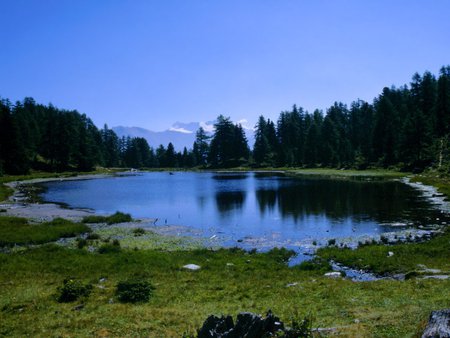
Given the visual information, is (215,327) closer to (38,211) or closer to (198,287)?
(198,287)

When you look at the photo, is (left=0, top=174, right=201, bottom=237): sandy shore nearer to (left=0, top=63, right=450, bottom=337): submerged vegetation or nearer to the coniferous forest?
(left=0, top=63, right=450, bottom=337): submerged vegetation

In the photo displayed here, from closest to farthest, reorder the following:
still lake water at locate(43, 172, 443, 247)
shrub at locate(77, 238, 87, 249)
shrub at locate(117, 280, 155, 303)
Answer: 1. shrub at locate(117, 280, 155, 303)
2. shrub at locate(77, 238, 87, 249)
3. still lake water at locate(43, 172, 443, 247)

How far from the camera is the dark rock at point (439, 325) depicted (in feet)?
30.2

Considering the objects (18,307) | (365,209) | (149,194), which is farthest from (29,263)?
(149,194)

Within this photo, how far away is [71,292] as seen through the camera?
59.6ft

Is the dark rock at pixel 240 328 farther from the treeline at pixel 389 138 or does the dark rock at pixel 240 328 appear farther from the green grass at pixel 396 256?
the treeline at pixel 389 138

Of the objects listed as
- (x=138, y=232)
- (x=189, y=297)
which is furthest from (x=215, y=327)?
(x=138, y=232)

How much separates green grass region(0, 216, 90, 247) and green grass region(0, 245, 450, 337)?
24.2ft

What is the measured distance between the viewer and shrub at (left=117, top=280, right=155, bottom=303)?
18.0 m

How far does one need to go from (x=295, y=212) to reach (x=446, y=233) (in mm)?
20660

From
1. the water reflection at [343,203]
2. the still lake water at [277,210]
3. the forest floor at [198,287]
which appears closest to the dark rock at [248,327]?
the forest floor at [198,287]

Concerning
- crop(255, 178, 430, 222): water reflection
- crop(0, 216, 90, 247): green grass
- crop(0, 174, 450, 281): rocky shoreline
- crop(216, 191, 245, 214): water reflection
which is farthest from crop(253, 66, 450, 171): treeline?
crop(0, 216, 90, 247): green grass

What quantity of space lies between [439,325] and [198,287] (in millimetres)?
12772

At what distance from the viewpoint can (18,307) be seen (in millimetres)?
16938
